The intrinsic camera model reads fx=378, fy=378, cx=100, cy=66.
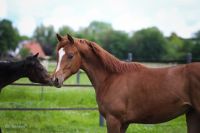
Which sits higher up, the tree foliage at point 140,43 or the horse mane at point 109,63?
the horse mane at point 109,63

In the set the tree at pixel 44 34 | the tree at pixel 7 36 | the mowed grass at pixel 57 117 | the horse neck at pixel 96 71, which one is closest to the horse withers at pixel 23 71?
the mowed grass at pixel 57 117

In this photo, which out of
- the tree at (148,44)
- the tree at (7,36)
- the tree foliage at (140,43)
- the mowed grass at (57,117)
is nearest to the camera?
the mowed grass at (57,117)

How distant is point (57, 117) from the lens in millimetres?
10547

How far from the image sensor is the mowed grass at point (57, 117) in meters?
9.16

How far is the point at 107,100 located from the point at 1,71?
3221 millimetres

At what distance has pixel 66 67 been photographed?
5.48m

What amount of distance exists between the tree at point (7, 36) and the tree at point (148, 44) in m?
23.9

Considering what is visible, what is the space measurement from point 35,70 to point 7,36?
216 ft

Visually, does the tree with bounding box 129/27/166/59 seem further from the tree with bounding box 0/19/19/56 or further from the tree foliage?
the tree with bounding box 0/19/19/56

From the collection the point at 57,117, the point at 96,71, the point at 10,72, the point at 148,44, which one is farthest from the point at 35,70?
the point at 148,44

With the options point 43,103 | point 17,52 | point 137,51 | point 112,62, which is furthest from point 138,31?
point 112,62

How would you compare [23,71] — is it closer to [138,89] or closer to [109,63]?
[109,63]

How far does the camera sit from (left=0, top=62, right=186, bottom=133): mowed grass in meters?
9.16

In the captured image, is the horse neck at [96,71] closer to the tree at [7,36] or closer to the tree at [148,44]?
the tree at [148,44]
